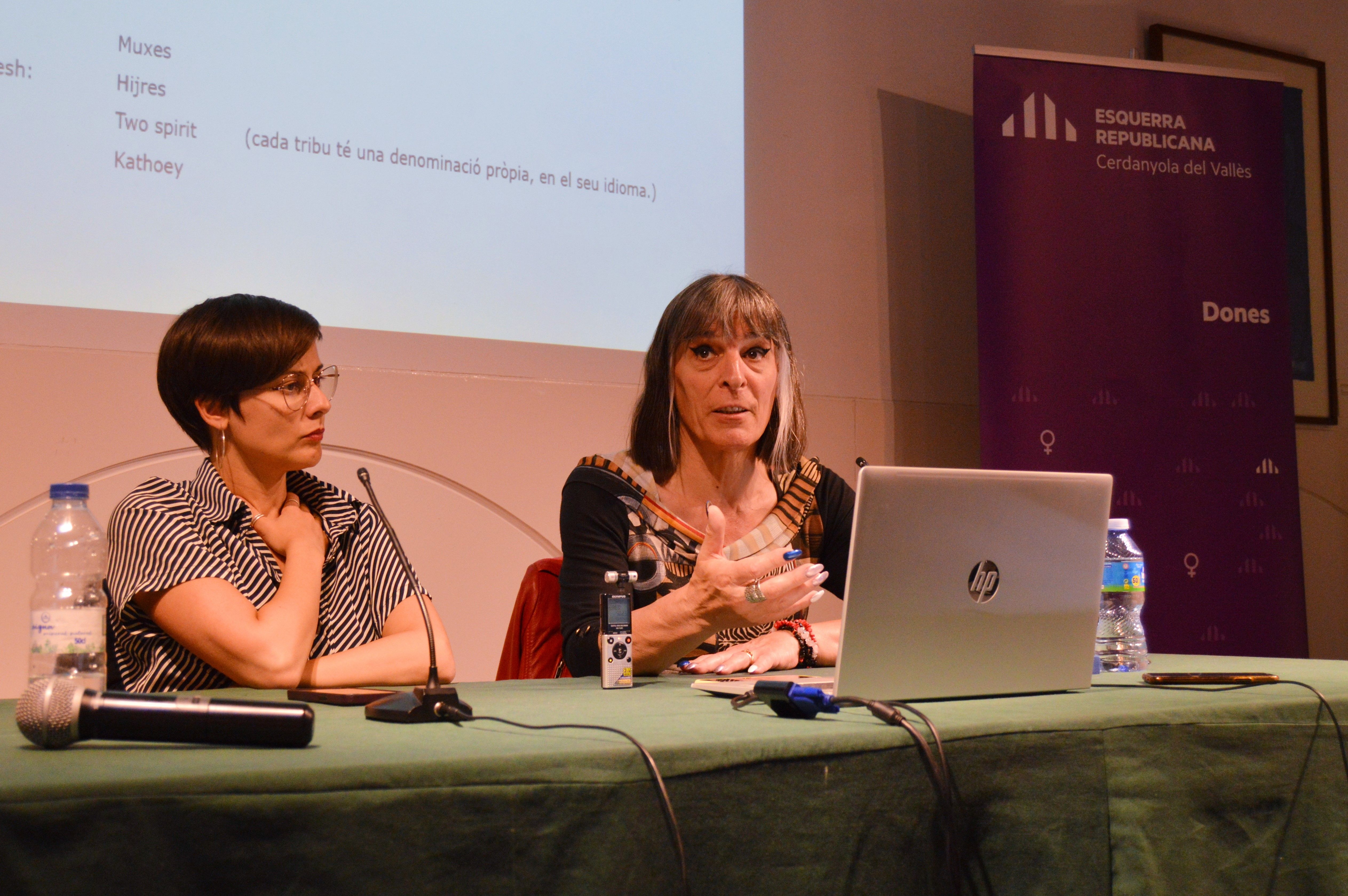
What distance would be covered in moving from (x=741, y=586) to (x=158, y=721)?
833 millimetres

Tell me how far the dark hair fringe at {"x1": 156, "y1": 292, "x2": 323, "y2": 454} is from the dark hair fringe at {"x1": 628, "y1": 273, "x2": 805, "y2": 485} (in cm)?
62

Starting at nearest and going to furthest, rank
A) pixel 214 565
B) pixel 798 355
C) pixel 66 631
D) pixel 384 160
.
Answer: pixel 66 631
pixel 214 565
pixel 384 160
pixel 798 355

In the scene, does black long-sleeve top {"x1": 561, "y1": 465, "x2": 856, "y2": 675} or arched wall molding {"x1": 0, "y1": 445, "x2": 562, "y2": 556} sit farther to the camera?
arched wall molding {"x1": 0, "y1": 445, "x2": 562, "y2": 556}

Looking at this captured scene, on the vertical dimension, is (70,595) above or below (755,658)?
above

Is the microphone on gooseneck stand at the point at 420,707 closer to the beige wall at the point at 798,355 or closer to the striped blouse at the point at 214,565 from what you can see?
the striped blouse at the point at 214,565

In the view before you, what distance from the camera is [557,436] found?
9.80 feet

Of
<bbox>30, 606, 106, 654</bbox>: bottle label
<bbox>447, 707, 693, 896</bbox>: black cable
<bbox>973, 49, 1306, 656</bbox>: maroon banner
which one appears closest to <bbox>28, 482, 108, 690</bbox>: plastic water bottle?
<bbox>30, 606, 106, 654</bbox>: bottle label

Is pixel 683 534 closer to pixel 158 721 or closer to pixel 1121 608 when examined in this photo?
pixel 1121 608

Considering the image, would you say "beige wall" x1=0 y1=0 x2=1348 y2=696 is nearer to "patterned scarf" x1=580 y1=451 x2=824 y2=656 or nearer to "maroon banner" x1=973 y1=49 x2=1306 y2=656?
"maroon banner" x1=973 y1=49 x2=1306 y2=656

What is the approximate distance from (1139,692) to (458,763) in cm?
84

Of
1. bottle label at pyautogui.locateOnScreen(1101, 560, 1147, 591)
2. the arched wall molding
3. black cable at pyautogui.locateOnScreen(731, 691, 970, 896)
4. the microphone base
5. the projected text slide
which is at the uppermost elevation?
the projected text slide

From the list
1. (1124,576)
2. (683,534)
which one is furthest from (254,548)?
(1124,576)

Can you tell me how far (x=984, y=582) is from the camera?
1.13m

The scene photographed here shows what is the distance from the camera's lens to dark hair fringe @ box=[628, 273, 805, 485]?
1.97 m
